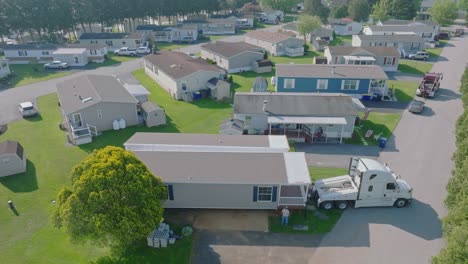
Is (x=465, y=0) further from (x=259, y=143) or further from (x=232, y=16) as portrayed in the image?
(x=259, y=143)

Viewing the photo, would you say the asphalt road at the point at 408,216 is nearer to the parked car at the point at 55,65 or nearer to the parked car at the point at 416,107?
the parked car at the point at 416,107

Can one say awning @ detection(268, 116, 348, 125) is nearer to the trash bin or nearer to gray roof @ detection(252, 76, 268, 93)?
the trash bin

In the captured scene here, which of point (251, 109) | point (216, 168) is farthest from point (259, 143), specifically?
point (251, 109)

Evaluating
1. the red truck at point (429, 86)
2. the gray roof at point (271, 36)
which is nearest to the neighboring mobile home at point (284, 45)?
the gray roof at point (271, 36)

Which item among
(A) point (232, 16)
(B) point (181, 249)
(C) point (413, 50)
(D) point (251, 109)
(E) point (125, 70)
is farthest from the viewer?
(A) point (232, 16)

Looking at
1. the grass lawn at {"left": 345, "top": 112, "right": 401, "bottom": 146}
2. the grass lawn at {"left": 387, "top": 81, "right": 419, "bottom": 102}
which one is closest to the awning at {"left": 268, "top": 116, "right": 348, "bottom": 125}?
the grass lawn at {"left": 345, "top": 112, "right": 401, "bottom": 146}

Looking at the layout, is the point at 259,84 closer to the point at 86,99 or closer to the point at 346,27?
the point at 86,99

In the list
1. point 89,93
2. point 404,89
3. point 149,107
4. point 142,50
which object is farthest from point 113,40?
point 404,89
